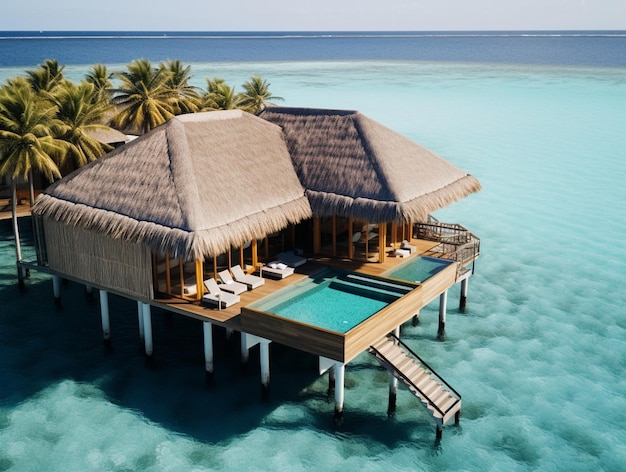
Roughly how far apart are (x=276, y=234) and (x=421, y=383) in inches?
306

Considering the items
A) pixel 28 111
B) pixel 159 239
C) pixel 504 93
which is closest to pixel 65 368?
pixel 159 239

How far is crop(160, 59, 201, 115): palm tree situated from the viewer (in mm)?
33531

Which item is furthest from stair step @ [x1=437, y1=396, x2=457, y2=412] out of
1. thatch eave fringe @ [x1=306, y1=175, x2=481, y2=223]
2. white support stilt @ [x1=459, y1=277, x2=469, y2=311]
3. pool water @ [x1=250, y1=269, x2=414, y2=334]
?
white support stilt @ [x1=459, y1=277, x2=469, y2=311]

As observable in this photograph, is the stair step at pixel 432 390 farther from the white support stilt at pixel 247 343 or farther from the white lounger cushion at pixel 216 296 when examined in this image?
the white lounger cushion at pixel 216 296

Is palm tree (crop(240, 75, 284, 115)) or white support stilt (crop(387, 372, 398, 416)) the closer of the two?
white support stilt (crop(387, 372, 398, 416))

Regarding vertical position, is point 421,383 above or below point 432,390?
above

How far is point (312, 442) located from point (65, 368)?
26.7 ft

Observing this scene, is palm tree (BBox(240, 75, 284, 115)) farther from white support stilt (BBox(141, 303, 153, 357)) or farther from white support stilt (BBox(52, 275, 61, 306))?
white support stilt (BBox(141, 303, 153, 357))

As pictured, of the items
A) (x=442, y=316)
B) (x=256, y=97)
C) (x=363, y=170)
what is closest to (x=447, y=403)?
(x=442, y=316)

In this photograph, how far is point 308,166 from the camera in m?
22.2

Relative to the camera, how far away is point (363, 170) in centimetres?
2120

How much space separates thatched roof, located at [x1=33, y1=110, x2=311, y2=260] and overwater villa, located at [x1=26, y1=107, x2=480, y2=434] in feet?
0.14

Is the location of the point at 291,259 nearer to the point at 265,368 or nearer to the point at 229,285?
the point at 229,285

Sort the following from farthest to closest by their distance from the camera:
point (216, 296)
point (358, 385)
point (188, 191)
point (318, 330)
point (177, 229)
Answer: point (358, 385) → point (216, 296) → point (188, 191) → point (177, 229) → point (318, 330)
